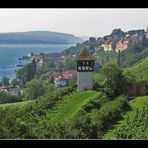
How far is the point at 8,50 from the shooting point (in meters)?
130

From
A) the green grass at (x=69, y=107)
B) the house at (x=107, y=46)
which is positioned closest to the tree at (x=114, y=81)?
the green grass at (x=69, y=107)

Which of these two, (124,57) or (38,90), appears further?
(124,57)

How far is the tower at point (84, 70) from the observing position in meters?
23.8

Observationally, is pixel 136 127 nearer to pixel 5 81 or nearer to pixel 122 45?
pixel 5 81

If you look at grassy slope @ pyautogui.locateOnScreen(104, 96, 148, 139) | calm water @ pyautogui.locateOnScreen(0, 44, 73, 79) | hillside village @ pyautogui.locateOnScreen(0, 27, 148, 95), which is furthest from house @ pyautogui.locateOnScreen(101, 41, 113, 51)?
grassy slope @ pyautogui.locateOnScreen(104, 96, 148, 139)

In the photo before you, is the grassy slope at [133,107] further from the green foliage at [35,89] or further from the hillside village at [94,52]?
the hillside village at [94,52]

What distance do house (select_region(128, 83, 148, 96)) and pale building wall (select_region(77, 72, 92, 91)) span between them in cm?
230

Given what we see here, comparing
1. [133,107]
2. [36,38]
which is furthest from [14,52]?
[133,107]

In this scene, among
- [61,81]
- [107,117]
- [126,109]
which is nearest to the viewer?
[107,117]
